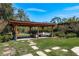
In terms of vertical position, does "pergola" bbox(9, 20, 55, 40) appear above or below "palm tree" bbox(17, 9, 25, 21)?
below

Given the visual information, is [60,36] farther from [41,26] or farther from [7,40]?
[7,40]

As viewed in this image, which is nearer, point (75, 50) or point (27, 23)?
point (75, 50)

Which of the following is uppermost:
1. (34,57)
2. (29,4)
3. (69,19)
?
(29,4)

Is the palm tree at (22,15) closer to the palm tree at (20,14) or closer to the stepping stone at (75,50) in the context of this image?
the palm tree at (20,14)

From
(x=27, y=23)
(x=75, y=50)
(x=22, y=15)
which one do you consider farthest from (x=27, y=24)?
(x=75, y=50)

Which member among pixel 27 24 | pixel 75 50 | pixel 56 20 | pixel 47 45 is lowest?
pixel 75 50

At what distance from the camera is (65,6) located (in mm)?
8180

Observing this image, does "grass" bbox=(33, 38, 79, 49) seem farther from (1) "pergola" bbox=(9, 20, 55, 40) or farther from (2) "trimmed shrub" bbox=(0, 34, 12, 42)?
→ (2) "trimmed shrub" bbox=(0, 34, 12, 42)

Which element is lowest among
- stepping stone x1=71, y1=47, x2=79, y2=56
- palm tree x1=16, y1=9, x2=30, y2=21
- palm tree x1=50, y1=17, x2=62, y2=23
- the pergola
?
stepping stone x1=71, y1=47, x2=79, y2=56

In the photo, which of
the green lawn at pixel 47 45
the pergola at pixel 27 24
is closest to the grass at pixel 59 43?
the green lawn at pixel 47 45

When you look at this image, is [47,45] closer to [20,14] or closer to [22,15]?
[22,15]

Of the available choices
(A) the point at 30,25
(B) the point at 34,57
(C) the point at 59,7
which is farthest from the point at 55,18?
(B) the point at 34,57

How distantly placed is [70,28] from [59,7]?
949mm

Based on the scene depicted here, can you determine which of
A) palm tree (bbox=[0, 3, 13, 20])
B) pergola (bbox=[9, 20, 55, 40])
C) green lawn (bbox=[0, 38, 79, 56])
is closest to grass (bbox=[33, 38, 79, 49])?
green lawn (bbox=[0, 38, 79, 56])
